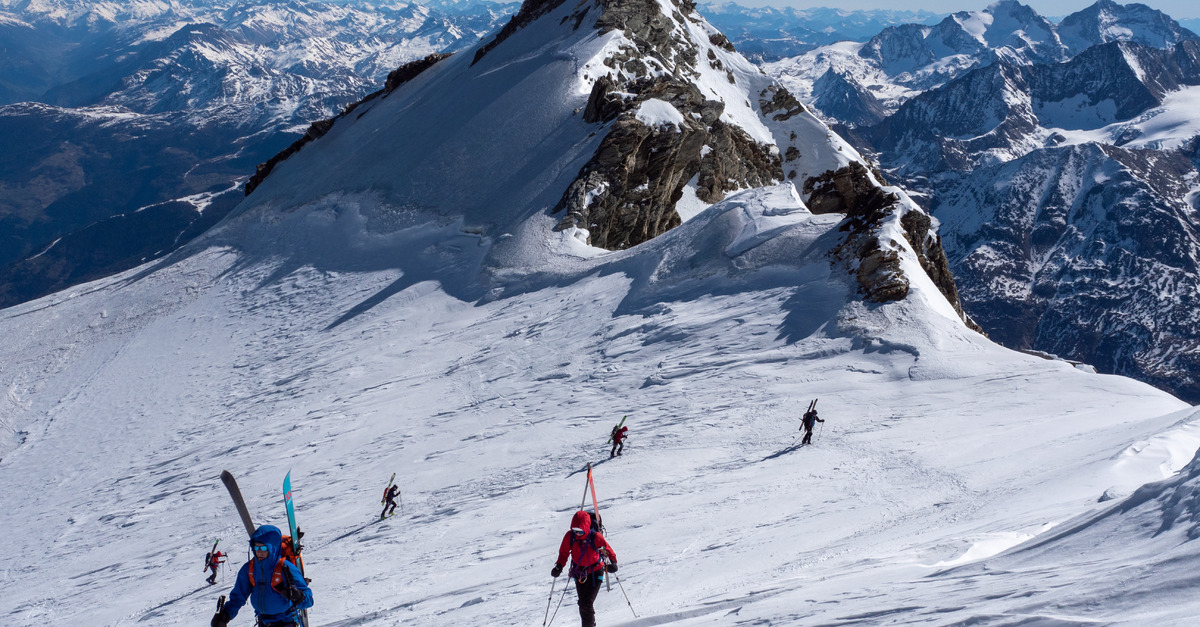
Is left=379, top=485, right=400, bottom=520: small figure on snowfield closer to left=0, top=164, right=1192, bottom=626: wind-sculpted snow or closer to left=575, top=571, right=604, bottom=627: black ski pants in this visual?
left=0, top=164, right=1192, bottom=626: wind-sculpted snow

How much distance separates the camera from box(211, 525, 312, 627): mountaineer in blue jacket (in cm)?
917

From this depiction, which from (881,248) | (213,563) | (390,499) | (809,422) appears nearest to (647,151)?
(881,248)

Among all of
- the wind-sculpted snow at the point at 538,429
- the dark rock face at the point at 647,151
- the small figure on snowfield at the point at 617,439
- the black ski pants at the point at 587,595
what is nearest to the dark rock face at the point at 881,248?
the wind-sculpted snow at the point at 538,429

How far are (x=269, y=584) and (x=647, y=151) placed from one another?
45587 mm

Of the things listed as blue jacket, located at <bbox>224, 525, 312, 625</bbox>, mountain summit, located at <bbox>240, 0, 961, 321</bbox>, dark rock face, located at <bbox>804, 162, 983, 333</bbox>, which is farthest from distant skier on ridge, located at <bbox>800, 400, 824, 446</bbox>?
blue jacket, located at <bbox>224, 525, 312, 625</bbox>

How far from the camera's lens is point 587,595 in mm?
10508

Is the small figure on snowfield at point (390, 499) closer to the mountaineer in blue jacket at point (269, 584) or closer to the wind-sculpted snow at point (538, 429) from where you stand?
the wind-sculpted snow at point (538, 429)

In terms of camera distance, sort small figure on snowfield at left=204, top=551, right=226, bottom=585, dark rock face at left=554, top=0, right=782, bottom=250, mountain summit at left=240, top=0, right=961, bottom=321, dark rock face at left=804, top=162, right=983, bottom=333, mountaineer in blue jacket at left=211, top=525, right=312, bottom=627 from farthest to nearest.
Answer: dark rock face at left=554, top=0, right=782, bottom=250 → mountain summit at left=240, top=0, right=961, bottom=321 → dark rock face at left=804, top=162, right=983, bottom=333 → small figure on snowfield at left=204, top=551, right=226, bottom=585 → mountaineer in blue jacket at left=211, top=525, right=312, bottom=627

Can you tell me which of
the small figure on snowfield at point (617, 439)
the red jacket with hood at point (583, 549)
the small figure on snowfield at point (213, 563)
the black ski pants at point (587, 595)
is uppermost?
the red jacket with hood at point (583, 549)

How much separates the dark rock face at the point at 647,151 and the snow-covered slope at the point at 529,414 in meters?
1.71

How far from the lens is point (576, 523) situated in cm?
1073

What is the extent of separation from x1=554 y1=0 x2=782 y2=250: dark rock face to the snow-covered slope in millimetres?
1706

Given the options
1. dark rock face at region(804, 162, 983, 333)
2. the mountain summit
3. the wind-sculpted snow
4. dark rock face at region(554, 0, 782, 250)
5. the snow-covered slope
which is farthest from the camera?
dark rock face at region(554, 0, 782, 250)

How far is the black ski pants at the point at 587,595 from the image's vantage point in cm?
1047
